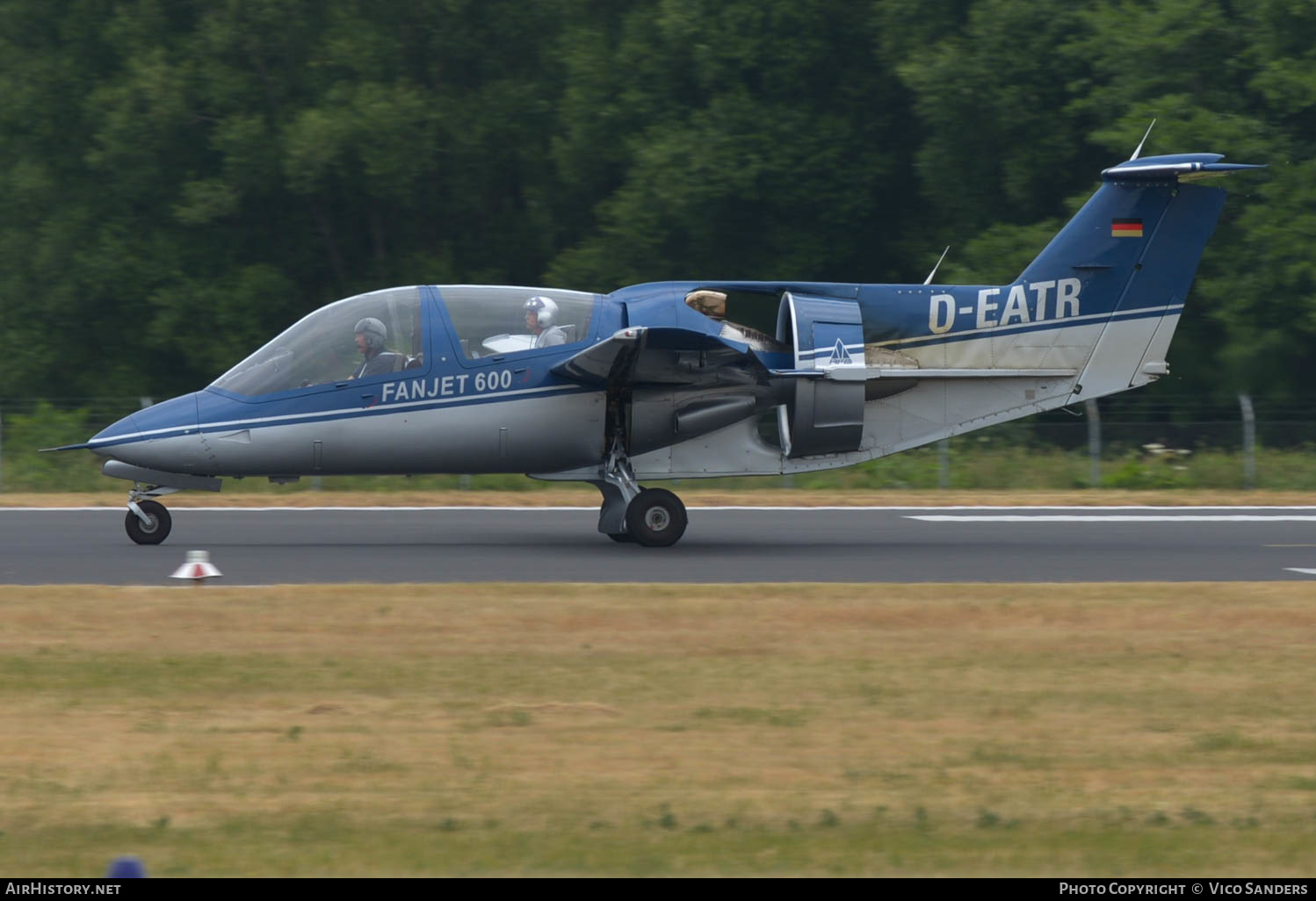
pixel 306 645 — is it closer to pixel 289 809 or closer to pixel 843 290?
pixel 289 809

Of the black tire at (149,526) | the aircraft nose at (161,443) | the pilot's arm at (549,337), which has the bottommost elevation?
the black tire at (149,526)

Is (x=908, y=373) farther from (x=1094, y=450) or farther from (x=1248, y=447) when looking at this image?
(x=1248, y=447)

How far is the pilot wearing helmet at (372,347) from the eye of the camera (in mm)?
15477

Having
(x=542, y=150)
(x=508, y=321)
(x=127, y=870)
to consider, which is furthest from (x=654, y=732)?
(x=542, y=150)

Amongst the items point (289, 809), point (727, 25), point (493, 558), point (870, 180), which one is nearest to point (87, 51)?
point (727, 25)

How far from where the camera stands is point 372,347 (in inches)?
610

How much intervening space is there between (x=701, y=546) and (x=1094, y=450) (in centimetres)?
1064

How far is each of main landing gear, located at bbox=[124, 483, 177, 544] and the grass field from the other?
134 inches

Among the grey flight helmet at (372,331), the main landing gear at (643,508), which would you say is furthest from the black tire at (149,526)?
the main landing gear at (643,508)

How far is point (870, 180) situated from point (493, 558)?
19206mm

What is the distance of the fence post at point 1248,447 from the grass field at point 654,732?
13.0m

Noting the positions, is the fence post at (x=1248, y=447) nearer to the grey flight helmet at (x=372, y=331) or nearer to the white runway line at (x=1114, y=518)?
the white runway line at (x=1114, y=518)

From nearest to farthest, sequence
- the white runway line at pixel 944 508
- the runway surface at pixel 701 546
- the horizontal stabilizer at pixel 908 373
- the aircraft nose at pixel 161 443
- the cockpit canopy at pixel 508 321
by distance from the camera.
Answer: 1. the runway surface at pixel 701 546
2. the aircraft nose at pixel 161 443
3. the cockpit canopy at pixel 508 321
4. the horizontal stabilizer at pixel 908 373
5. the white runway line at pixel 944 508

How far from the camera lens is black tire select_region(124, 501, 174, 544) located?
1599cm
